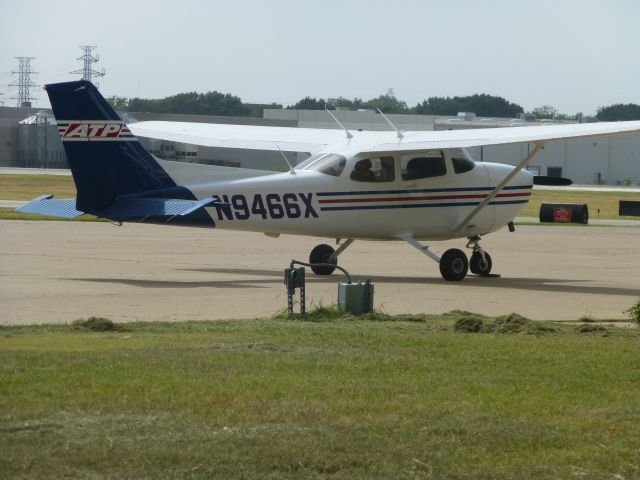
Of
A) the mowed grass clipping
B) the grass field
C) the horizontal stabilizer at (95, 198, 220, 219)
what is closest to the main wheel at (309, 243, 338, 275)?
the horizontal stabilizer at (95, 198, 220, 219)

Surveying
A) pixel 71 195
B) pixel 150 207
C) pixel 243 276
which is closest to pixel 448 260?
pixel 243 276

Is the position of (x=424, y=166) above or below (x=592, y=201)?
above

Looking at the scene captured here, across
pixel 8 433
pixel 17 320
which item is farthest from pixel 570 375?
pixel 17 320

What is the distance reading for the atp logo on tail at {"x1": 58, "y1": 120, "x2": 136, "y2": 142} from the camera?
58.9 feet

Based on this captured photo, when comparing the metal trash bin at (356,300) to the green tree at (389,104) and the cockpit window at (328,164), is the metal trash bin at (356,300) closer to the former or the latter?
the cockpit window at (328,164)

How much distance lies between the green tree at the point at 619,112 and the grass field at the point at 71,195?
79607 millimetres

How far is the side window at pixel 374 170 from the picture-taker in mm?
19891

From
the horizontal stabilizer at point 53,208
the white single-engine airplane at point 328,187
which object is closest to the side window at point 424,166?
the white single-engine airplane at point 328,187

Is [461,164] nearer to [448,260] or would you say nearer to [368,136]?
[448,260]

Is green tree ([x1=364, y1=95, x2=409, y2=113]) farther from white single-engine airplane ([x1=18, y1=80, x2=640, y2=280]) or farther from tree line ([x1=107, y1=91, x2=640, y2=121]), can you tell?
white single-engine airplane ([x1=18, y1=80, x2=640, y2=280])

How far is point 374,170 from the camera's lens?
20047 millimetres

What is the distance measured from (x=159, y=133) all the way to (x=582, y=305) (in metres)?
10.6

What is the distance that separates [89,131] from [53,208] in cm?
156

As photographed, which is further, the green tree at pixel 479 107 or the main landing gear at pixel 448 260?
the green tree at pixel 479 107
